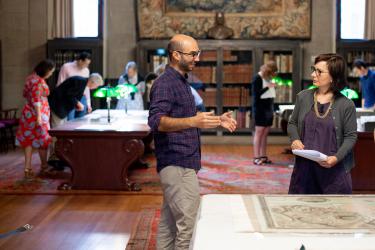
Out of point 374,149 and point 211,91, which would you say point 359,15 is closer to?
point 211,91

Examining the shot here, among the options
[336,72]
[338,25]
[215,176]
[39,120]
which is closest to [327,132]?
[336,72]

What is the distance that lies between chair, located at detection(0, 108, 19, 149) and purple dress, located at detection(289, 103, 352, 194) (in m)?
8.16

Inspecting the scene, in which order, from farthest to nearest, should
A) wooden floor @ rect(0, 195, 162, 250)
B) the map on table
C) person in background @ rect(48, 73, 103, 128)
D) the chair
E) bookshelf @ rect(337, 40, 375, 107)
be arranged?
bookshelf @ rect(337, 40, 375, 107)
the chair
person in background @ rect(48, 73, 103, 128)
wooden floor @ rect(0, 195, 162, 250)
the map on table

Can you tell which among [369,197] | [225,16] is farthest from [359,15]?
[369,197]

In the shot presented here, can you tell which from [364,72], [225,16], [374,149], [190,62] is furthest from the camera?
[225,16]

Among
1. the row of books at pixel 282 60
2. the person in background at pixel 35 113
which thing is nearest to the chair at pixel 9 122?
the person in background at pixel 35 113

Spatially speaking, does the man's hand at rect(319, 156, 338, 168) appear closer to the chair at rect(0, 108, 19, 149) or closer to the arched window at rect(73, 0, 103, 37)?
the chair at rect(0, 108, 19, 149)

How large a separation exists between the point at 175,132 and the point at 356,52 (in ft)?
31.4

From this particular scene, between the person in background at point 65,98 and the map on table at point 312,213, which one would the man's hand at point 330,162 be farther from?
the person in background at point 65,98

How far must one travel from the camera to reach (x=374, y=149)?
843cm

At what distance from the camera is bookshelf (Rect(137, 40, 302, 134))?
13180mm

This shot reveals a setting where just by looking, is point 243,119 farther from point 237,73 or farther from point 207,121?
point 207,121

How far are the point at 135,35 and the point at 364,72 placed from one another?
4822 mm

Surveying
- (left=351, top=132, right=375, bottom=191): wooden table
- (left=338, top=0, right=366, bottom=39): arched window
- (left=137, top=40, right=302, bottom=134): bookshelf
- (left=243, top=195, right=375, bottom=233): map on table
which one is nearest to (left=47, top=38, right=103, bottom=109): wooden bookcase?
(left=137, top=40, right=302, bottom=134): bookshelf
